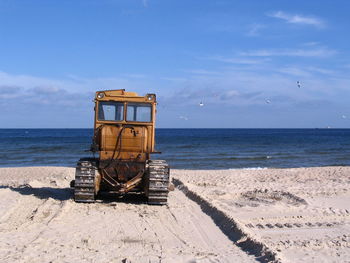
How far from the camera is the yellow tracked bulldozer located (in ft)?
43.4

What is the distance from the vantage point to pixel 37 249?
852 cm

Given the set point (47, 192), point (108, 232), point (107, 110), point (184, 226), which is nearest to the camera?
point (108, 232)

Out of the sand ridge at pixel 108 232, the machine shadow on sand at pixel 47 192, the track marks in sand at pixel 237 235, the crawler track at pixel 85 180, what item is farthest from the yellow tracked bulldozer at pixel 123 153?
the machine shadow on sand at pixel 47 192

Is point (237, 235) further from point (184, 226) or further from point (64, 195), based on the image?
point (64, 195)

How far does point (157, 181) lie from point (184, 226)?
262 centimetres

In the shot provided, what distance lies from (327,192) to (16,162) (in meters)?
24.3

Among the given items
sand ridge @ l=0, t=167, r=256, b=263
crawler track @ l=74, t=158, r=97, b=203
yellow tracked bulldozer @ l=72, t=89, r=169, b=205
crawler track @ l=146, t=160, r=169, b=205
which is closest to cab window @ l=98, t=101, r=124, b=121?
yellow tracked bulldozer @ l=72, t=89, r=169, b=205

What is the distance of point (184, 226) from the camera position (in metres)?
10.9

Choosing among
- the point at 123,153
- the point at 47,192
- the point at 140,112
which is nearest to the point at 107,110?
the point at 140,112

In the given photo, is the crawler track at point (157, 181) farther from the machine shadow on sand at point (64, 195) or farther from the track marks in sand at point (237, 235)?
the track marks in sand at point (237, 235)

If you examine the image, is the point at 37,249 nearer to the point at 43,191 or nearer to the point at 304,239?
the point at 304,239

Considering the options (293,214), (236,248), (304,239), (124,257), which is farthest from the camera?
(293,214)

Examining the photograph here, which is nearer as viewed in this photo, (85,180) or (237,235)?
(237,235)

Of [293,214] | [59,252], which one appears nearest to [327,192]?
[293,214]
